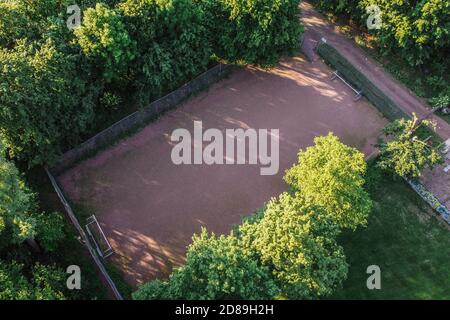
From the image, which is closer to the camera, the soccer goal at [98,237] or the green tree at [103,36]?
the green tree at [103,36]

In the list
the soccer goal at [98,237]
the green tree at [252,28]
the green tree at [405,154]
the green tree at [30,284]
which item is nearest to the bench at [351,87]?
the green tree at [252,28]

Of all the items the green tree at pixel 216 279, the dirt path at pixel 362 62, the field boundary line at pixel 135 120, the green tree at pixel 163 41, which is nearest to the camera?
the green tree at pixel 216 279

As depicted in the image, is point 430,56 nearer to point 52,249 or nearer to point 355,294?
point 355,294

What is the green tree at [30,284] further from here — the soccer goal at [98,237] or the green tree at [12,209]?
the soccer goal at [98,237]

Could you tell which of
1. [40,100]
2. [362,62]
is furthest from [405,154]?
[40,100]

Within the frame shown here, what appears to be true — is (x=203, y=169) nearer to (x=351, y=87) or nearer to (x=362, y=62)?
(x=351, y=87)

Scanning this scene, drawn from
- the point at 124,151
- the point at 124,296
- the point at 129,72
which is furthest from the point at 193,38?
the point at 124,296

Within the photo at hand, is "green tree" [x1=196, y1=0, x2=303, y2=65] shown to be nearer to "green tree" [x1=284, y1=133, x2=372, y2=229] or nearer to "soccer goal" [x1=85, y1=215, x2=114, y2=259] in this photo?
"green tree" [x1=284, y1=133, x2=372, y2=229]
